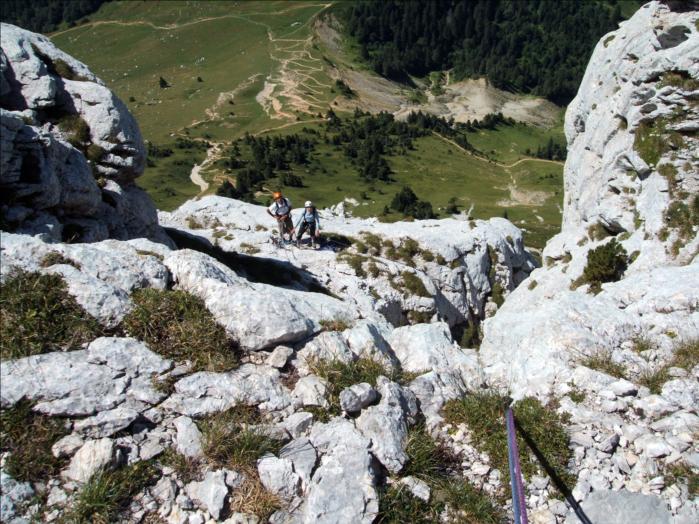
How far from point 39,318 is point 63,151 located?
13.0 meters

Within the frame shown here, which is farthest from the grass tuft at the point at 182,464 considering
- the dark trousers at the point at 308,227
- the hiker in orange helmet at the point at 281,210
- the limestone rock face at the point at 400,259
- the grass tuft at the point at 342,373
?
the dark trousers at the point at 308,227

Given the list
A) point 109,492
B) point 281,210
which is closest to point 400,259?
point 281,210

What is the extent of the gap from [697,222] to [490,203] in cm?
12712

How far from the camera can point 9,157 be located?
15.3 metres

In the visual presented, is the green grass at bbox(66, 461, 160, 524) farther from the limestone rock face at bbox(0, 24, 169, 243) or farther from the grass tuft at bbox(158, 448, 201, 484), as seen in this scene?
the limestone rock face at bbox(0, 24, 169, 243)

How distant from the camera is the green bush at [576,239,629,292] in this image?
80.7 feet

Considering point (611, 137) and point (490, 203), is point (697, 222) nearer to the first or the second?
point (611, 137)

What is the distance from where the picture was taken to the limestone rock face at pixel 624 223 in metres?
12.8

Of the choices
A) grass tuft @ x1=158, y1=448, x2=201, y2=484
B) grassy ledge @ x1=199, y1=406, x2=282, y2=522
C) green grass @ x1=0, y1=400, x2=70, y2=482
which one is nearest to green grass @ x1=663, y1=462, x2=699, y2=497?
grassy ledge @ x1=199, y1=406, x2=282, y2=522

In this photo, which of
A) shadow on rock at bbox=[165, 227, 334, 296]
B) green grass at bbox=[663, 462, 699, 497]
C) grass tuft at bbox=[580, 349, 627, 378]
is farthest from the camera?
shadow on rock at bbox=[165, 227, 334, 296]

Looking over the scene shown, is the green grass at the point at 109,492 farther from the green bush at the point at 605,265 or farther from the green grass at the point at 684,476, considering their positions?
the green bush at the point at 605,265

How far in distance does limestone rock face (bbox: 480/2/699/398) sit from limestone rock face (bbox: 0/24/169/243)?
15.5m

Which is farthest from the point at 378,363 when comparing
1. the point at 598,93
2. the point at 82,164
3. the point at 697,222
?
the point at 598,93

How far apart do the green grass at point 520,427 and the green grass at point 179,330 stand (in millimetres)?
5002
